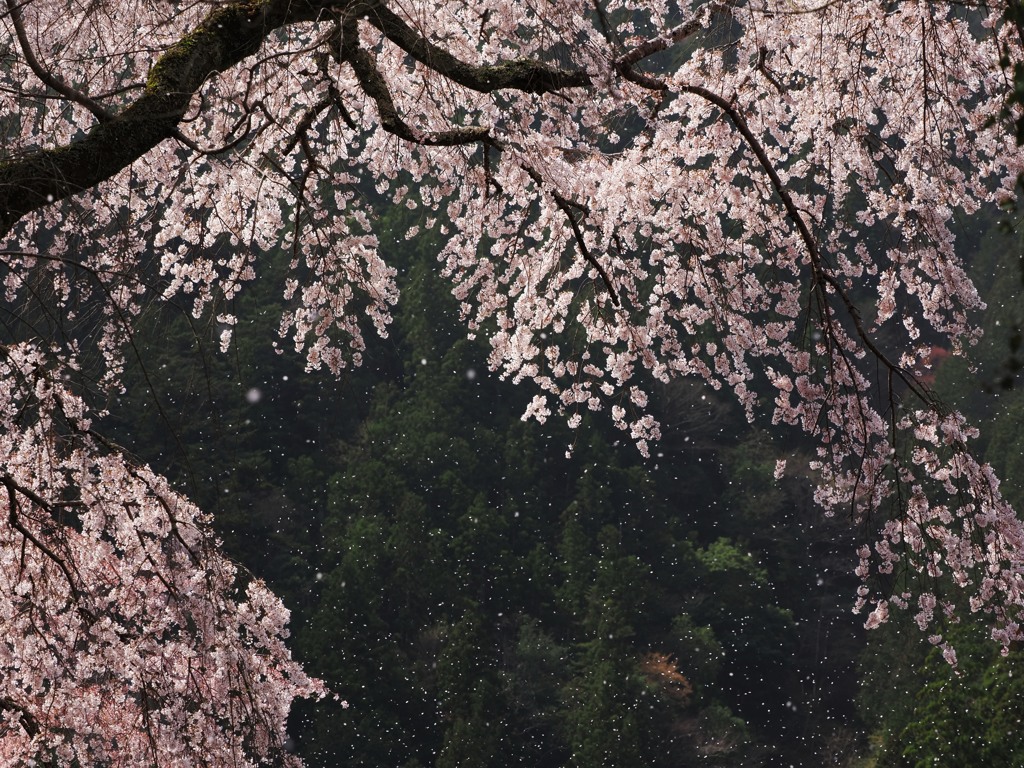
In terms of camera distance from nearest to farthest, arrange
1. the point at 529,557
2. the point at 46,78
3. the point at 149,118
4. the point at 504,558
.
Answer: the point at 46,78
the point at 149,118
the point at 504,558
the point at 529,557

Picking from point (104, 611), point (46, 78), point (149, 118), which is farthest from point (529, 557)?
point (46, 78)

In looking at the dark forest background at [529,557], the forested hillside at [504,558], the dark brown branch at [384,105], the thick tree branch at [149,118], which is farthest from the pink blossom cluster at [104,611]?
the forested hillside at [504,558]

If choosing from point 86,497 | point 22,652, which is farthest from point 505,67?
point 22,652

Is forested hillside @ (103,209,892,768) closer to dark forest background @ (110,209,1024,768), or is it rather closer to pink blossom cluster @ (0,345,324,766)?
dark forest background @ (110,209,1024,768)

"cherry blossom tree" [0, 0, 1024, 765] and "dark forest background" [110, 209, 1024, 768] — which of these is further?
"dark forest background" [110, 209, 1024, 768]

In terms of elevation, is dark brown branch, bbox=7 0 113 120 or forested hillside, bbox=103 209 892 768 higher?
forested hillside, bbox=103 209 892 768

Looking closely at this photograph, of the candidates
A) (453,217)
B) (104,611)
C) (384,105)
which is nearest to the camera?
(384,105)

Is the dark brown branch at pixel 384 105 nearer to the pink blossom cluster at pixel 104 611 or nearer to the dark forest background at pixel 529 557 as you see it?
the pink blossom cluster at pixel 104 611

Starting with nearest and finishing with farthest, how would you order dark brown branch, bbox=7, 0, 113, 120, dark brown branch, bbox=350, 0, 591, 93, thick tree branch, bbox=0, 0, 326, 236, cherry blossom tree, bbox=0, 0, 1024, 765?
dark brown branch, bbox=7, 0, 113, 120 < thick tree branch, bbox=0, 0, 326, 236 < dark brown branch, bbox=350, 0, 591, 93 < cherry blossom tree, bbox=0, 0, 1024, 765

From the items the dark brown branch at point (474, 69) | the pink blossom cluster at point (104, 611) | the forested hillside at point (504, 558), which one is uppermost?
the forested hillside at point (504, 558)

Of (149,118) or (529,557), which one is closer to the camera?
(149,118)

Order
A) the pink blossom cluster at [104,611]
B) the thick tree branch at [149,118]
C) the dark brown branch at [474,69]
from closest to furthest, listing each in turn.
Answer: the thick tree branch at [149,118] < the dark brown branch at [474,69] < the pink blossom cluster at [104,611]

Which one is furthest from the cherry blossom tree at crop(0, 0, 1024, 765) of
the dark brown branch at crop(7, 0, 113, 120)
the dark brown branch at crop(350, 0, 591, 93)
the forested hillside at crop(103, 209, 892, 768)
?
the forested hillside at crop(103, 209, 892, 768)

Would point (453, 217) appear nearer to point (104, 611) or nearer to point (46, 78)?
point (104, 611)
